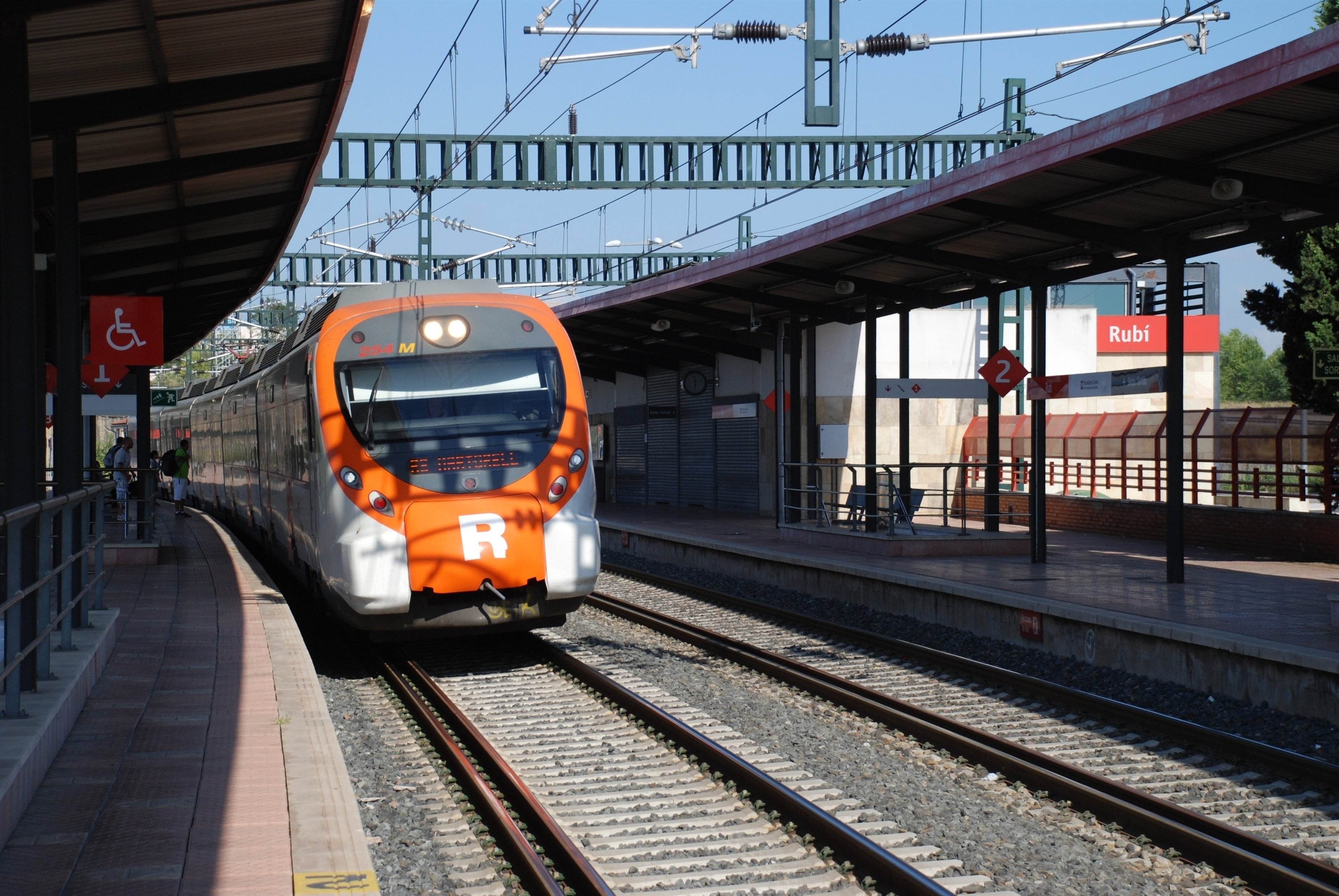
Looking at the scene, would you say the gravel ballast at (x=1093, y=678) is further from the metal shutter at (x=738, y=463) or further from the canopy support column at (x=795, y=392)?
the metal shutter at (x=738, y=463)

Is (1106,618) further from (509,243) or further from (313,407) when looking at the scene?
(509,243)

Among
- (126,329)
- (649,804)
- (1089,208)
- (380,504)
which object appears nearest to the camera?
(649,804)

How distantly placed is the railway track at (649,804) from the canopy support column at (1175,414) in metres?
6.08

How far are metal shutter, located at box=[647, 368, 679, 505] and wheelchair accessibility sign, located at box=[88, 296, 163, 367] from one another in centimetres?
1563

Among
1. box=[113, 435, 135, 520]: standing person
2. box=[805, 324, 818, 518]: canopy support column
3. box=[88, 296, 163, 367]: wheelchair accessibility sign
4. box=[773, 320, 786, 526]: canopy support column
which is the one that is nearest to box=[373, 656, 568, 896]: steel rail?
box=[88, 296, 163, 367]: wheelchair accessibility sign

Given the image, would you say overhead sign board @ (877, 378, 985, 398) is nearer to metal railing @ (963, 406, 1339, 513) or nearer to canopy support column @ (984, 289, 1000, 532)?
canopy support column @ (984, 289, 1000, 532)

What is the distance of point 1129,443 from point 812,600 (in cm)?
955

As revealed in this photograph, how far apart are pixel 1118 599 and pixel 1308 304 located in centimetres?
1020

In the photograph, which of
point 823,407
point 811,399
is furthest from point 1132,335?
point 811,399

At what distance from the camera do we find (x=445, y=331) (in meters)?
10.8

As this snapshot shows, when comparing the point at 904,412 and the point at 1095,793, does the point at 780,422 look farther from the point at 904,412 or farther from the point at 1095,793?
the point at 1095,793

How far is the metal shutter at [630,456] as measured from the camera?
32094 mm

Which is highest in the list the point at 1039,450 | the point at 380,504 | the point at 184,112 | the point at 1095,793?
the point at 184,112

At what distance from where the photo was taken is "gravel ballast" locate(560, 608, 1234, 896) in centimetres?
581
